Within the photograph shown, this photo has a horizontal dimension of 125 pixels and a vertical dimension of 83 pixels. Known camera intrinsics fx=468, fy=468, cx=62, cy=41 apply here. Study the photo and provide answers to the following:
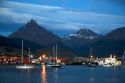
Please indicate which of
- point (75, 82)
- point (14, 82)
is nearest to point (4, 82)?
point (14, 82)

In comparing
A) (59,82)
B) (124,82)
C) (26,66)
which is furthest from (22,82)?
(26,66)

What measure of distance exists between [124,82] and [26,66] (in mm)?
85021

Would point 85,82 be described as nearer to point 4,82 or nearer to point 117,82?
point 117,82

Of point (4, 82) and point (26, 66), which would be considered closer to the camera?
point (4, 82)

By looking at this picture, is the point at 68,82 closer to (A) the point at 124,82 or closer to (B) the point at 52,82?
(B) the point at 52,82

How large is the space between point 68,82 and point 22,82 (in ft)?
34.9

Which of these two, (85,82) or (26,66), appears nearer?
(85,82)

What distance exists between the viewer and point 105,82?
10831 cm

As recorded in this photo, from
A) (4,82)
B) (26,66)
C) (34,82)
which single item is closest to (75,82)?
(34,82)

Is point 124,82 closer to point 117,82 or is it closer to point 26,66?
point 117,82

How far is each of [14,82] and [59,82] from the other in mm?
10421

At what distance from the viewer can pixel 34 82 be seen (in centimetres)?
10706

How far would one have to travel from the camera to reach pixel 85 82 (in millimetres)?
109125

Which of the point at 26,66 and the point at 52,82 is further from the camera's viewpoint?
the point at 26,66
